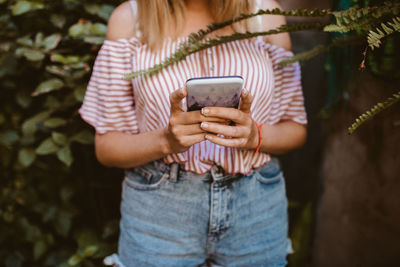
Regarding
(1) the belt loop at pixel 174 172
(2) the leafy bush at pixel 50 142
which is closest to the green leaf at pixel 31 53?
(2) the leafy bush at pixel 50 142

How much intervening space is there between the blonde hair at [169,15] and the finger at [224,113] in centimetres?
34

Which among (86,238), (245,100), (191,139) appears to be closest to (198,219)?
(191,139)

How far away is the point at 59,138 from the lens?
1.16 m

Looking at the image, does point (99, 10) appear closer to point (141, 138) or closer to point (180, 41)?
point (180, 41)

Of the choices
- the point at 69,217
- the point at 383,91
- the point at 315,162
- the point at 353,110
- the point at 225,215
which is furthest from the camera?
the point at 315,162

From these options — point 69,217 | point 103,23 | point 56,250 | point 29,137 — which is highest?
point 103,23

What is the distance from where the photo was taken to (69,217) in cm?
131

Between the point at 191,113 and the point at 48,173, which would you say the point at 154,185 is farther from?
the point at 48,173

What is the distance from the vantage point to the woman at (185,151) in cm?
83

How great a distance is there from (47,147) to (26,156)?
140 mm

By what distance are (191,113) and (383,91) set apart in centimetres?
68

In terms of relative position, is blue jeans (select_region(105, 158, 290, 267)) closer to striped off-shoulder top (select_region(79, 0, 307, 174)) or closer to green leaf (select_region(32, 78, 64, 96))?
striped off-shoulder top (select_region(79, 0, 307, 174))

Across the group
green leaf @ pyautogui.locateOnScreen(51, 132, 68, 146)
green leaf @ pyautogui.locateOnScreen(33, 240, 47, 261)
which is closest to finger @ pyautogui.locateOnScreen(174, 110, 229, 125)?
green leaf @ pyautogui.locateOnScreen(51, 132, 68, 146)

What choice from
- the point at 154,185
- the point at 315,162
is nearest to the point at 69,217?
the point at 154,185
